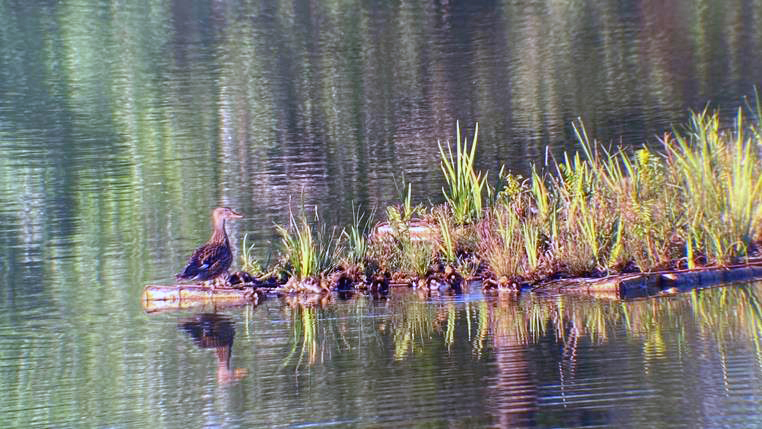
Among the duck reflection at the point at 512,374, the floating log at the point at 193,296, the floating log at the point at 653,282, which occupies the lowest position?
the duck reflection at the point at 512,374

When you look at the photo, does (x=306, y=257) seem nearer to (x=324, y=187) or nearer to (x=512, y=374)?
(x=512, y=374)

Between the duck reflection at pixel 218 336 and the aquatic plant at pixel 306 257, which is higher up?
the aquatic plant at pixel 306 257

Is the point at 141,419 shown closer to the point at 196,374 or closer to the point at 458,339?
the point at 196,374

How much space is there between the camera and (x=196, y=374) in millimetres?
9180

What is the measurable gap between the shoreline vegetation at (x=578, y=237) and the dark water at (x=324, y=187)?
71 cm

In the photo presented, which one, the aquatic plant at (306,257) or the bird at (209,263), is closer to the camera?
the bird at (209,263)

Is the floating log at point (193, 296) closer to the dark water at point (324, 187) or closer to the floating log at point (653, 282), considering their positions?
the dark water at point (324, 187)

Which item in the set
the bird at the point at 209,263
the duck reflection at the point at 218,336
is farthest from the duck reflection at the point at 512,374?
the bird at the point at 209,263

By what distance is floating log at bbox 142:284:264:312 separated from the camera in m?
12.4

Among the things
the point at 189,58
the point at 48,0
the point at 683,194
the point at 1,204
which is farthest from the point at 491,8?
the point at 683,194

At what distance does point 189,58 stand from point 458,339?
108 ft

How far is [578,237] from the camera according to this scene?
40.3 feet

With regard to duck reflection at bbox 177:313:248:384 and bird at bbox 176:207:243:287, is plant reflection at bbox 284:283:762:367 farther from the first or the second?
bird at bbox 176:207:243:287

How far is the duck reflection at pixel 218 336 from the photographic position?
910 centimetres
